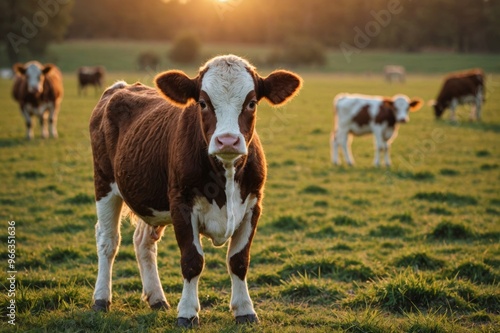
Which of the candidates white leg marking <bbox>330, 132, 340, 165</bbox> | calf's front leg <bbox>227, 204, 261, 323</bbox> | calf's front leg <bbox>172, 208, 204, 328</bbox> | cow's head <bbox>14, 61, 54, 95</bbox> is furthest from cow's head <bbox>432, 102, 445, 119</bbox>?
calf's front leg <bbox>172, 208, 204, 328</bbox>

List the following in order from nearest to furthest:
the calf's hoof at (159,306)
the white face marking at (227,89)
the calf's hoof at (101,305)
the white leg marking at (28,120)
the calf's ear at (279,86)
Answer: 1. the white face marking at (227,89)
2. the calf's ear at (279,86)
3. the calf's hoof at (101,305)
4. the calf's hoof at (159,306)
5. the white leg marking at (28,120)

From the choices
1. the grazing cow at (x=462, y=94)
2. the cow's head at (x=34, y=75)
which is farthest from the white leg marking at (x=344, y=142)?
the grazing cow at (x=462, y=94)

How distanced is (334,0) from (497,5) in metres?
22.5

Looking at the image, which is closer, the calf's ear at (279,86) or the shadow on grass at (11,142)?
the calf's ear at (279,86)

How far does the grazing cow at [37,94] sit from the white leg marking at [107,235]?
12.6 m

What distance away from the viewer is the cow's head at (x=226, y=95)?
392cm

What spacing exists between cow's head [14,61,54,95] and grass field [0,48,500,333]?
2452 mm

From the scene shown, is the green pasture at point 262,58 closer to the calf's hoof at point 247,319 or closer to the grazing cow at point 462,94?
the grazing cow at point 462,94

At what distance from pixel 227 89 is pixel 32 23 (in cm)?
4895

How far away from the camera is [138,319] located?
483cm

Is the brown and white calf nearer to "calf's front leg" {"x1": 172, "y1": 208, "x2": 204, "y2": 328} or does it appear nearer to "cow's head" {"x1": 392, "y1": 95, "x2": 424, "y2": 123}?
"cow's head" {"x1": 392, "y1": 95, "x2": 424, "y2": 123}

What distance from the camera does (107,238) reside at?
5.35 meters

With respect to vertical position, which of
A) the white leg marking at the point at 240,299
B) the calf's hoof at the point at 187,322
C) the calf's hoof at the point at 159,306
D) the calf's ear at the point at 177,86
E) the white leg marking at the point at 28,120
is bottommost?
the calf's hoof at the point at 159,306

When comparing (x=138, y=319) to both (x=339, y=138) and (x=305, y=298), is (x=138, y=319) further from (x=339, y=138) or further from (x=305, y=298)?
(x=339, y=138)
